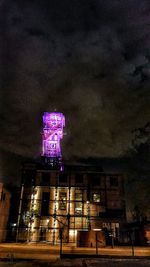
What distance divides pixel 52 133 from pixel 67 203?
634 inches

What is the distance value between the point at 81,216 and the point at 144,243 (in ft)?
28.2

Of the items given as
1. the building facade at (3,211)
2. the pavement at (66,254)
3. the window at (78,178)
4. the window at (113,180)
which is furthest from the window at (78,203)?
the pavement at (66,254)

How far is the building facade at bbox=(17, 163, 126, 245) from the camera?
92.2ft

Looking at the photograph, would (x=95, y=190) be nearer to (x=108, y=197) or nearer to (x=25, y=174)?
(x=108, y=197)

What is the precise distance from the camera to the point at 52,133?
43.0 meters

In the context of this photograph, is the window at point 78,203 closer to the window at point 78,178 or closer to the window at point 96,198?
the window at point 78,178

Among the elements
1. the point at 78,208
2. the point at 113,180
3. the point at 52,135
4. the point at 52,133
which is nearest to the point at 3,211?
the point at 78,208

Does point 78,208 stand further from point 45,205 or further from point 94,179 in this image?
point 94,179

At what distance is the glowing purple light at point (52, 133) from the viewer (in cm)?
4122

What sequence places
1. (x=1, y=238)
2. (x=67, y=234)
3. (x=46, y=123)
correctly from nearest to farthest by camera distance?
(x=1, y=238)
(x=67, y=234)
(x=46, y=123)

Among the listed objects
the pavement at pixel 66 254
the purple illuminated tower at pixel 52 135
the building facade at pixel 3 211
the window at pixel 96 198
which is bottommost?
the pavement at pixel 66 254

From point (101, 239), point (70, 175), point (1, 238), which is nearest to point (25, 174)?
point (70, 175)

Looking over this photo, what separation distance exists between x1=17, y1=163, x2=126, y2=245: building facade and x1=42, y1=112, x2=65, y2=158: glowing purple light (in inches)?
278

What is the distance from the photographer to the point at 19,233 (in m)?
28.4
